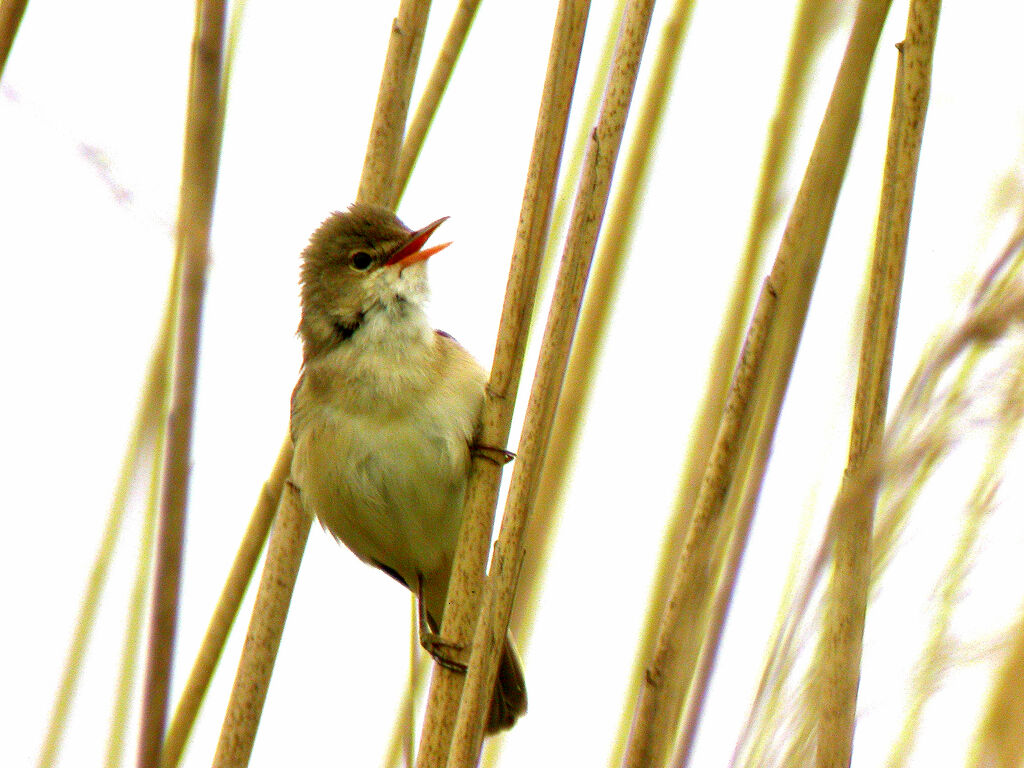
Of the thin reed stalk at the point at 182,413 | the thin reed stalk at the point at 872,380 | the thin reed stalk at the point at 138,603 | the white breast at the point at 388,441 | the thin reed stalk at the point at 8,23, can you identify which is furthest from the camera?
Answer: the white breast at the point at 388,441

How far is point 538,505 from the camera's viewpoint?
249cm

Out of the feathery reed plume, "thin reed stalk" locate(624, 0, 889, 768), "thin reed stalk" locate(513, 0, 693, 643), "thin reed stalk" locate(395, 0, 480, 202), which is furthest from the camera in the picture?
"thin reed stalk" locate(513, 0, 693, 643)

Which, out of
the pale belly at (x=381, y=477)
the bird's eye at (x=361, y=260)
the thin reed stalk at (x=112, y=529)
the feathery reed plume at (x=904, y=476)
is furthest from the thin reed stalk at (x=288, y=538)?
the feathery reed plume at (x=904, y=476)

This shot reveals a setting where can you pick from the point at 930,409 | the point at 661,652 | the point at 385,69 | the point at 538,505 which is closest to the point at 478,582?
the point at 661,652

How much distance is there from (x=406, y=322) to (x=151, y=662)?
1.63 meters

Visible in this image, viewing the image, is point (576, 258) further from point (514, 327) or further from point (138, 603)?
point (138, 603)

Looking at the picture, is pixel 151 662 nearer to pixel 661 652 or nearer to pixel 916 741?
pixel 661 652

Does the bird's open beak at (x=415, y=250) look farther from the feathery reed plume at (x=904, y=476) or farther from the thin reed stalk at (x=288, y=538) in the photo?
the feathery reed plume at (x=904, y=476)

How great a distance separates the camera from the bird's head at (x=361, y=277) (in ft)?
8.98

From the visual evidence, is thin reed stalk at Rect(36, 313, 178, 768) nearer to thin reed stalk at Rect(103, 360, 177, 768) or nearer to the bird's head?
thin reed stalk at Rect(103, 360, 177, 768)

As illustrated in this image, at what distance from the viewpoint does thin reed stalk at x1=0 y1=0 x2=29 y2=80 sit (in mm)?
1697

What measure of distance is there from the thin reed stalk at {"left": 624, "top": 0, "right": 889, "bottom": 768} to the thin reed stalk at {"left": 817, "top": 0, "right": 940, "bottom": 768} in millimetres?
132

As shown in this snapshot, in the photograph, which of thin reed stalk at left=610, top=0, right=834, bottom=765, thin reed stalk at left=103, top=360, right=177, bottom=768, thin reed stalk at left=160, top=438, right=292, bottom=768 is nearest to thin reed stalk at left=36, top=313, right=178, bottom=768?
thin reed stalk at left=103, top=360, right=177, bottom=768

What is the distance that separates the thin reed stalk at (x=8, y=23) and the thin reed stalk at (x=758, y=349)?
123 cm
